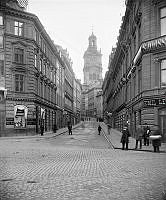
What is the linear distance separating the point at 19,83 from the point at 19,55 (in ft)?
11.3

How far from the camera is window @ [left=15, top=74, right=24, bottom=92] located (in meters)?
41.4

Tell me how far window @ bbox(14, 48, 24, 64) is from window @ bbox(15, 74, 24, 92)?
1.82m

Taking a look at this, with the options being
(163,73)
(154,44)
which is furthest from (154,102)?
(154,44)

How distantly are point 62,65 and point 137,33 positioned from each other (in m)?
48.1

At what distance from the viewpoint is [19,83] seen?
41.7 m

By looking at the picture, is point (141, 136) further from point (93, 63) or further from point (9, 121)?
point (93, 63)

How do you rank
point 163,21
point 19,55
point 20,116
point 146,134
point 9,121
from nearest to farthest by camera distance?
point 146,134 < point 163,21 < point 9,121 < point 20,116 < point 19,55

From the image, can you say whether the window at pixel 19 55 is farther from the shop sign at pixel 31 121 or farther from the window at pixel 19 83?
the shop sign at pixel 31 121

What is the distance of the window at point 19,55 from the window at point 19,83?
1821mm

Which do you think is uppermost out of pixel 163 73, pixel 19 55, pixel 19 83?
pixel 19 55

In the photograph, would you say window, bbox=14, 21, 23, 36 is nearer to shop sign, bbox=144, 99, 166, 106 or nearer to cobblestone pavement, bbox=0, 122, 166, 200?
shop sign, bbox=144, 99, 166, 106

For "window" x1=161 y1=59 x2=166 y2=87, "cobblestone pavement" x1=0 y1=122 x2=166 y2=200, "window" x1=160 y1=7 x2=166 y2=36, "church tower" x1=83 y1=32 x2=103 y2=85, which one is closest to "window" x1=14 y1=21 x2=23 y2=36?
"window" x1=160 y1=7 x2=166 y2=36

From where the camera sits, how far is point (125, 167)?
40.6 feet

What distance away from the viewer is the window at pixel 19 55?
41.7m
